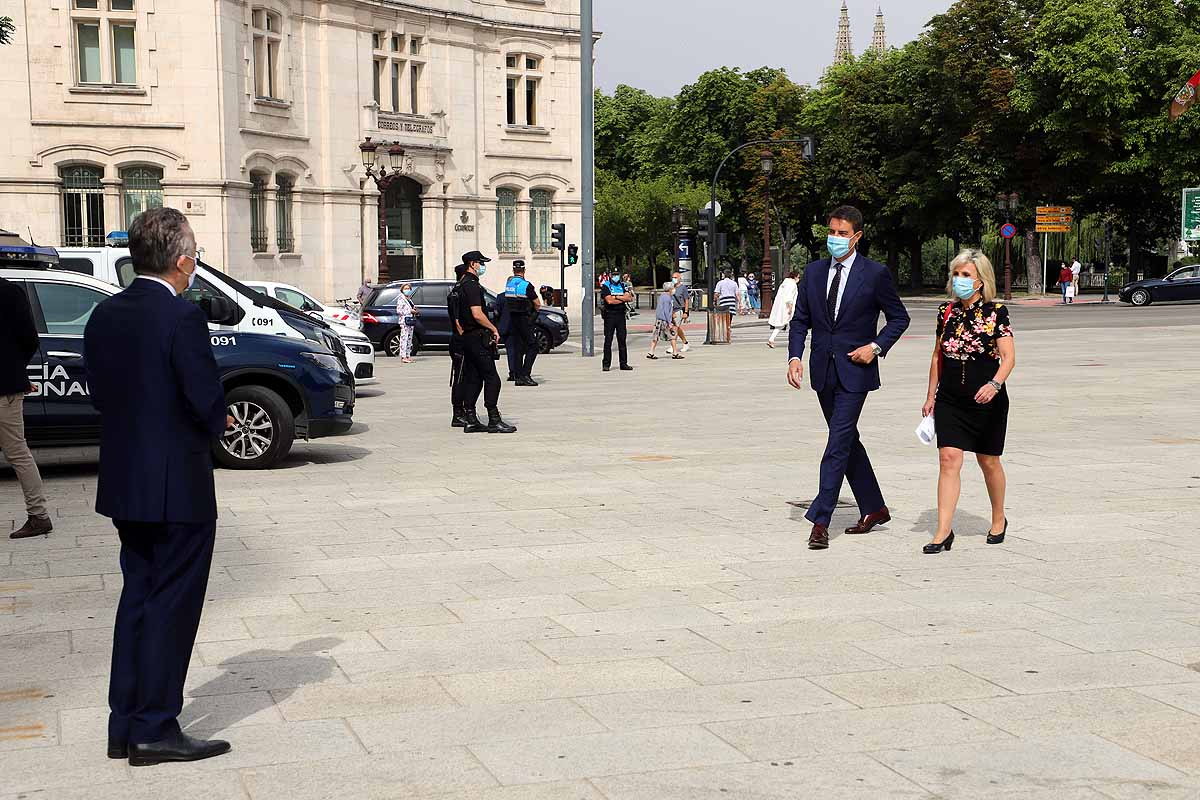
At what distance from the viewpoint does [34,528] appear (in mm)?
8602

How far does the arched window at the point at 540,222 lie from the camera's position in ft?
151

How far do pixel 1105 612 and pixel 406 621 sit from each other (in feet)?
10.3

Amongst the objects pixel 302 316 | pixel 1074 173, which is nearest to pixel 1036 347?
pixel 302 316

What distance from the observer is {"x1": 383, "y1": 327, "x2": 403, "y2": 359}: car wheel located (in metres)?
28.4

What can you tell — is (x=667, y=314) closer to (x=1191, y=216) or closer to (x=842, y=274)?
(x=842, y=274)

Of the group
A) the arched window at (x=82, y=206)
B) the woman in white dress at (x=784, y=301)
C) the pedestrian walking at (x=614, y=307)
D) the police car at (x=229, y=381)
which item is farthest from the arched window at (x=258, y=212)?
the police car at (x=229, y=381)

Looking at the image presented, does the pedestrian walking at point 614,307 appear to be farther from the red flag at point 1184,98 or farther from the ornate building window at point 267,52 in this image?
the red flag at point 1184,98

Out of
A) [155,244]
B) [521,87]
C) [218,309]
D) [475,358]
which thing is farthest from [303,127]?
[155,244]

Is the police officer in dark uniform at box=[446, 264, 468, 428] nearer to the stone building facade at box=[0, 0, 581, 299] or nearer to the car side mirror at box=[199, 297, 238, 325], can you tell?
the car side mirror at box=[199, 297, 238, 325]

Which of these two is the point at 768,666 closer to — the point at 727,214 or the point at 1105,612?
the point at 1105,612

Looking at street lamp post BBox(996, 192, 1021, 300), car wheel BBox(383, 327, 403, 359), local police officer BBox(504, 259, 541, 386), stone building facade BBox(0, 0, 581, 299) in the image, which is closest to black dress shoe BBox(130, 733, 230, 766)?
local police officer BBox(504, 259, 541, 386)

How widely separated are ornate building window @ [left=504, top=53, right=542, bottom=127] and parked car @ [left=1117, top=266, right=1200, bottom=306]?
2194cm

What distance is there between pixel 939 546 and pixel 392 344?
71.6ft

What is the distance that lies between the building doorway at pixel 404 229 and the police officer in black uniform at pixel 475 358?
28.2 meters
